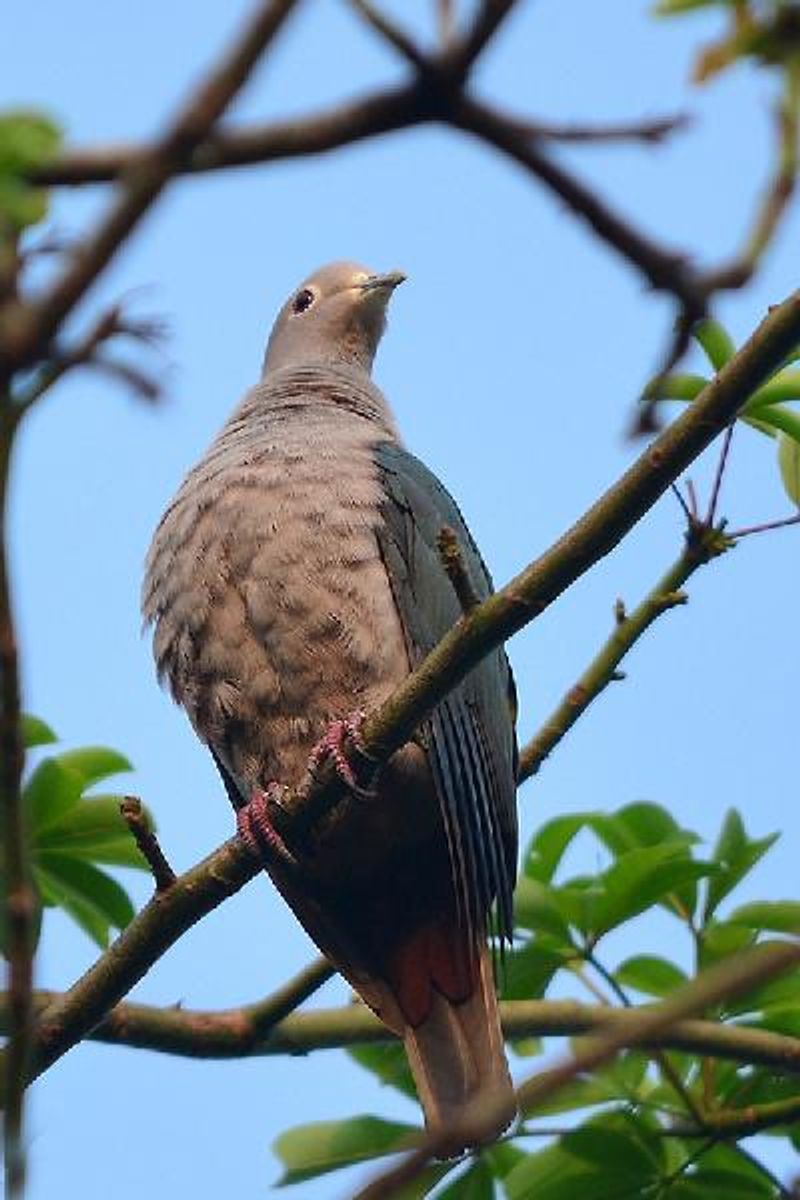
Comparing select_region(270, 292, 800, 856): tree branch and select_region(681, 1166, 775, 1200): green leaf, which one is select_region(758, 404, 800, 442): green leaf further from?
select_region(681, 1166, 775, 1200): green leaf

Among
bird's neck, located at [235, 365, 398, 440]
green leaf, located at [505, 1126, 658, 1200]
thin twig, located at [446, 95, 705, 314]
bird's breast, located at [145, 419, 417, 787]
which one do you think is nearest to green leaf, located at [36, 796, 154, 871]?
bird's breast, located at [145, 419, 417, 787]

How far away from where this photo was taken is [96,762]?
4652 millimetres

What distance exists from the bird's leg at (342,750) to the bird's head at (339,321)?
2.69m

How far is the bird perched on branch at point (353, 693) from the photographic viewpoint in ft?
17.1

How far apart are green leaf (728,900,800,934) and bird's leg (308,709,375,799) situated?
0.86 meters

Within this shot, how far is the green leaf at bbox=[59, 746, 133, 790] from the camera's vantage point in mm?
4621

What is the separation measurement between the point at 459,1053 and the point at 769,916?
882 millimetres

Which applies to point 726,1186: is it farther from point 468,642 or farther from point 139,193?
point 139,193

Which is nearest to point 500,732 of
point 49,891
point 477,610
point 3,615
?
point 49,891

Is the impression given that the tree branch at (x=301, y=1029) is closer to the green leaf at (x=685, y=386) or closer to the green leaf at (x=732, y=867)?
the green leaf at (x=732, y=867)

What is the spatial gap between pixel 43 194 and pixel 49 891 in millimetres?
2942

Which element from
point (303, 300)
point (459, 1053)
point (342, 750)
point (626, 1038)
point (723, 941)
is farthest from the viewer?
point (303, 300)

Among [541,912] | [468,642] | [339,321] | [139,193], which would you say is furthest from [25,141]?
[339,321]

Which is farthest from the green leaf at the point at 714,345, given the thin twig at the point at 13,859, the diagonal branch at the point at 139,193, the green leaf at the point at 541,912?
the diagonal branch at the point at 139,193
